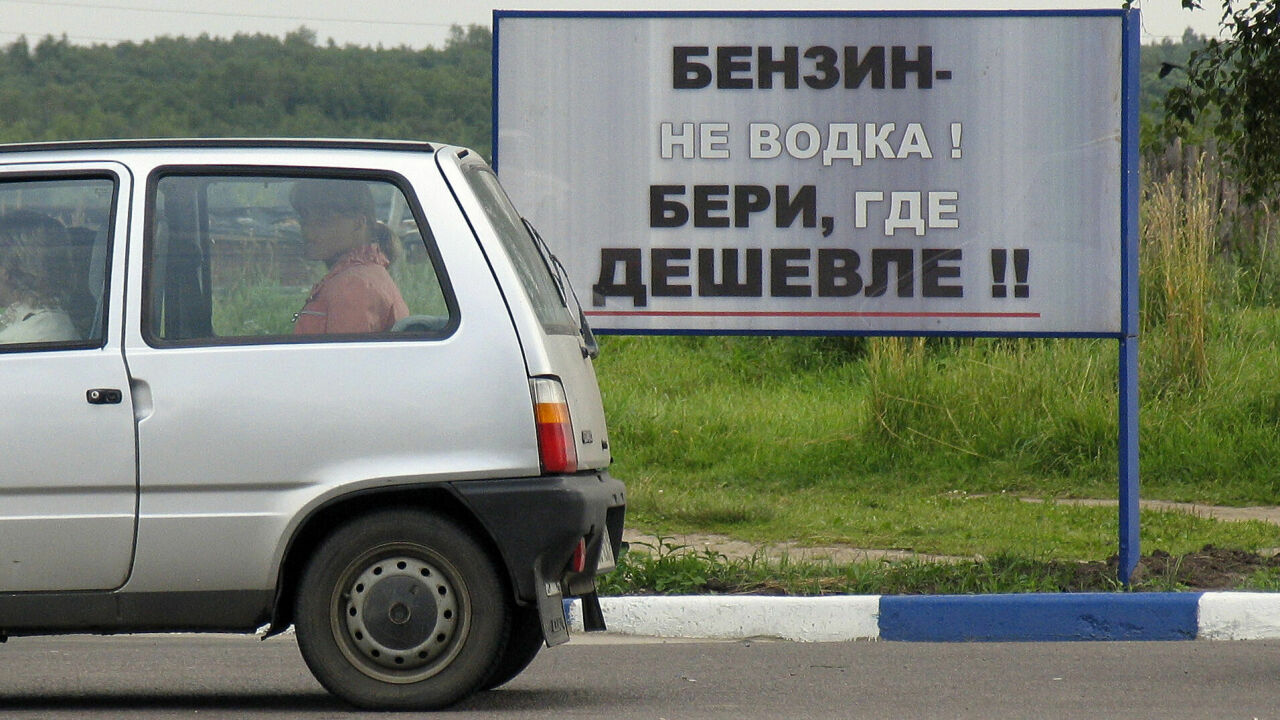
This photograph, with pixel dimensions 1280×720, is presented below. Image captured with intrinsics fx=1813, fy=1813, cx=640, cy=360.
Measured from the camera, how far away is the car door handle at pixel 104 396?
4.62 m

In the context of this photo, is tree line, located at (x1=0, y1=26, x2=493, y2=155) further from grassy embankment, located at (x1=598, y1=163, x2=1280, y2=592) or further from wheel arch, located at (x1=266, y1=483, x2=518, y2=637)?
wheel arch, located at (x1=266, y1=483, x2=518, y2=637)

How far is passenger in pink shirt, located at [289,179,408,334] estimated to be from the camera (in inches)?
186

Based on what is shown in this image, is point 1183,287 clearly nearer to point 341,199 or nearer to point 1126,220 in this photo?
point 1126,220

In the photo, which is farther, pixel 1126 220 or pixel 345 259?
pixel 1126 220

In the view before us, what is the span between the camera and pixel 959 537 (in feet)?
27.2

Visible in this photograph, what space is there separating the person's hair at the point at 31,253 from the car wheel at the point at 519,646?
149 cm

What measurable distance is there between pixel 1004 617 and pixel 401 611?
99.2 inches

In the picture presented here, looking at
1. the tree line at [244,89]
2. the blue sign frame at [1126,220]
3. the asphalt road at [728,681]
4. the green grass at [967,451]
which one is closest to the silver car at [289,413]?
the asphalt road at [728,681]

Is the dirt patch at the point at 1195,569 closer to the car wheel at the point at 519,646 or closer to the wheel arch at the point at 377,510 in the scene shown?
the car wheel at the point at 519,646

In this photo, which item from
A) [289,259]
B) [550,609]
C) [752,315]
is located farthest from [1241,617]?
[289,259]

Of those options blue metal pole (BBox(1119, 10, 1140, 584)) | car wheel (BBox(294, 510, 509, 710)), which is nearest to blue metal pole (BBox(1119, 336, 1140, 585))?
blue metal pole (BBox(1119, 10, 1140, 584))

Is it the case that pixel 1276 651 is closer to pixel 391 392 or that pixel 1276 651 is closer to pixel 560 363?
pixel 560 363

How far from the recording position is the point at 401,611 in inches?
184

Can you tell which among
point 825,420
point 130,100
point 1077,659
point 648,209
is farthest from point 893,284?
point 130,100
